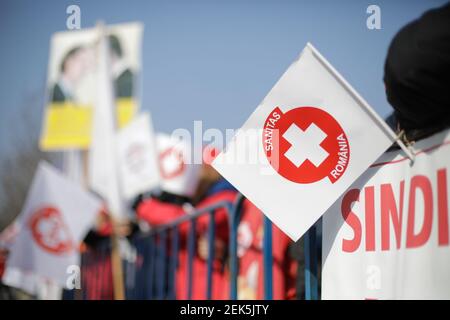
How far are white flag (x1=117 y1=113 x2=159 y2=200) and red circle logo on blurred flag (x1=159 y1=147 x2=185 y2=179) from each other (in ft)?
0.93

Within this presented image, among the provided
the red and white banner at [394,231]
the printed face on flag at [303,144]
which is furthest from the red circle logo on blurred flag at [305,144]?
the red and white banner at [394,231]

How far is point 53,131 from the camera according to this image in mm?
6398

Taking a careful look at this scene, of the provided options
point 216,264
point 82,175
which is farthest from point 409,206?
point 82,175

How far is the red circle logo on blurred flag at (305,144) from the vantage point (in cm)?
181

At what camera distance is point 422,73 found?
1.49m

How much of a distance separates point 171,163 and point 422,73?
13.2 ft

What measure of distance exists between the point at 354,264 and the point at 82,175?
22.0 feet

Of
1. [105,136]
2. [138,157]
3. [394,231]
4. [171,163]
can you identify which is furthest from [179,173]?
[394,231]

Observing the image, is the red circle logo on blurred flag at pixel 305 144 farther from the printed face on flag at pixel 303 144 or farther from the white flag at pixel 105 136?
the white flag at pixel 105 136

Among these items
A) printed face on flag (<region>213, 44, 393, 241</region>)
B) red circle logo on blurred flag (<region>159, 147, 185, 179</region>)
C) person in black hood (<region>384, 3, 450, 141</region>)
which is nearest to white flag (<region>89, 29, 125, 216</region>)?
red circle logo on blurred flag (<region>159, 147, 185, 179</region>)

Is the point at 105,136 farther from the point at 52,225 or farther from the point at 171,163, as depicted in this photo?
the point at 52,225

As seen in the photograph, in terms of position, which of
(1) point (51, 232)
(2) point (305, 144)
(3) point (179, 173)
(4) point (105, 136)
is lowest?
(1) point (51, 232)

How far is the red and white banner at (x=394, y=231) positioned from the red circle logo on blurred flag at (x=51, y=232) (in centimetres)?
278
